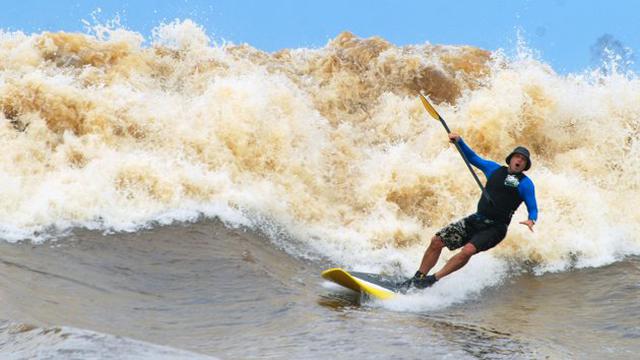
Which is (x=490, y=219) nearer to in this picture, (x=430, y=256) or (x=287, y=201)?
(x=430, y=256)

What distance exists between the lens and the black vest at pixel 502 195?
7.28 metres

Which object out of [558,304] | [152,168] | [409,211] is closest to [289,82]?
[409,211]

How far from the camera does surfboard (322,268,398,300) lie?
6.79m

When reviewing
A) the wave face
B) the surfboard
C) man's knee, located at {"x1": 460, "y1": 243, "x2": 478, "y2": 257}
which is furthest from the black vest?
the wave face

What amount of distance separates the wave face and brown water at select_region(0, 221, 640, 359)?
0.61 metres

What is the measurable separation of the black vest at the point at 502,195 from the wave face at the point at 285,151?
188 cm

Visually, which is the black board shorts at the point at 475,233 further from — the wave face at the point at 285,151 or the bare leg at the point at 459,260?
the wave face at the point at 285,151

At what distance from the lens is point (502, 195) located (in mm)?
7297

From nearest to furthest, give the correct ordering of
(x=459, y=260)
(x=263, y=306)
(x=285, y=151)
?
(x=263, y=306)
(x=459, y=260)
(x=285, y=151)

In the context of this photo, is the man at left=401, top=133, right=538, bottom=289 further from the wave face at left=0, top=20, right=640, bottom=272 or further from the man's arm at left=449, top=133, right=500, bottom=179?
the wave face at left=0, top=20, right=640, bottom=272

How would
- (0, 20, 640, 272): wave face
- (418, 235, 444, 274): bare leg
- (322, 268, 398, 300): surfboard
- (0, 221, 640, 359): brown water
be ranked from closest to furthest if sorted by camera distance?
(0, 221, 640, 359): brown water
(322, 268, 398, 300): surfboard
(418, 235, 444, 274): bare leg
(0, 20, 640, 272): wave face

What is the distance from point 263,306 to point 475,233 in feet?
8.22

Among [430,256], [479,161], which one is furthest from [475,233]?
[479,161]

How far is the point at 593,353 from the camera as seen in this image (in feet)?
17.6
